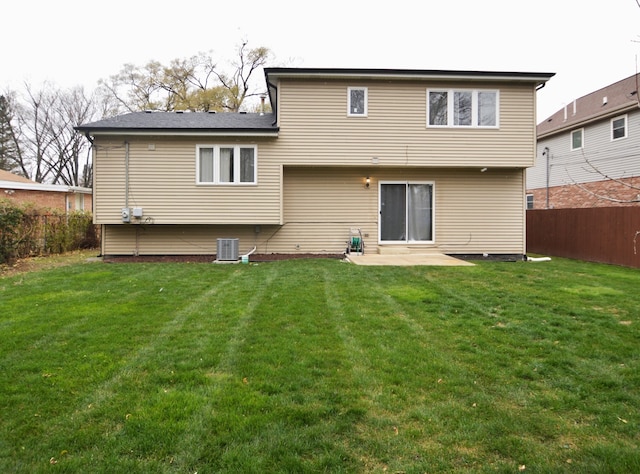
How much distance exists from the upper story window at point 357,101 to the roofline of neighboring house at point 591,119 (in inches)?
429

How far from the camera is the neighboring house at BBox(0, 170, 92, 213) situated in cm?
2009

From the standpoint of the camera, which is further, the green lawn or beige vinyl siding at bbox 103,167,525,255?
beige vinyl siding at bbox 103,167,525,255

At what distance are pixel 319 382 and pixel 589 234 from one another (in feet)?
41.0

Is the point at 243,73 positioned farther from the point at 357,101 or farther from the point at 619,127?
the point at 619,127

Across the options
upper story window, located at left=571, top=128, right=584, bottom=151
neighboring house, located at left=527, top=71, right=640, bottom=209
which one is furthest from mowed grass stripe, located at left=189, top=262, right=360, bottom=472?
upper story window, located at left=571, top=128, right=584, bottom=151

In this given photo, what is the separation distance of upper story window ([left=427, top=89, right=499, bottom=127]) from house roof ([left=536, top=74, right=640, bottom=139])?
8.39 m

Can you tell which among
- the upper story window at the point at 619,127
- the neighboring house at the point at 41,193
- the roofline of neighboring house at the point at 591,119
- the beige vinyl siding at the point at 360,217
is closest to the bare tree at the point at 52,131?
the neighboring house at the point at 41,193

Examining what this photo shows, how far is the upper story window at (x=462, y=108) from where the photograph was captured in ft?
38.2

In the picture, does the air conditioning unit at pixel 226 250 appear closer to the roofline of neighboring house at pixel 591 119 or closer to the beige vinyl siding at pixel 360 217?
the beige vinyl siding at pixel 360 217

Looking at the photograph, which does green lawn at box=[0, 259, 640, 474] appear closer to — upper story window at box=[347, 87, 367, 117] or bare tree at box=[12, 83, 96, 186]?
upper story window at box=[347, 87, 367, 117]

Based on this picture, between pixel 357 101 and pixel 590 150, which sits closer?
pixel 357 101

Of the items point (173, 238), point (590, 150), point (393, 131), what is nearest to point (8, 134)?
point (173, 238)

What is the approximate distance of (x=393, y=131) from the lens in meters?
11.5

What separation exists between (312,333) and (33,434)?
2767 mm
